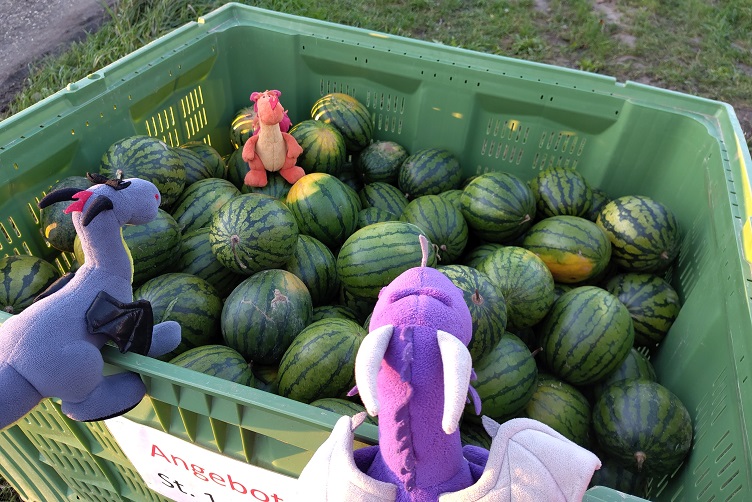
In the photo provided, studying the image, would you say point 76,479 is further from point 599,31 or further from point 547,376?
point 599,31

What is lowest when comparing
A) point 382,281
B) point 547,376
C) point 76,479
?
point 76,479

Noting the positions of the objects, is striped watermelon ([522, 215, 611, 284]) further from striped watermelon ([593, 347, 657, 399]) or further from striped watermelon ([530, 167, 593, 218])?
striped watermelon ([593, 347, 657, 399])

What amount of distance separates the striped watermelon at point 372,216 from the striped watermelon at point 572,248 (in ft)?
2.13

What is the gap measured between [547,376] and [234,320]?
118 centimetres

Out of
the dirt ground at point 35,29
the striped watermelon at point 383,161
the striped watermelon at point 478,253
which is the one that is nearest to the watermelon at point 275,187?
the striped watermelon at point 383,161

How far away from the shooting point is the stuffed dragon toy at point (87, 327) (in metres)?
1.26

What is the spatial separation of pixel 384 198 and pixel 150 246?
3.65 feet

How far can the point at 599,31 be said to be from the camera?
555 centimetres

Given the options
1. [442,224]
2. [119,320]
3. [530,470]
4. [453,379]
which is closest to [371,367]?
[453,379]

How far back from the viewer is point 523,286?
2.03 m

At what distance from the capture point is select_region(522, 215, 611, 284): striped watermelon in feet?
7.39

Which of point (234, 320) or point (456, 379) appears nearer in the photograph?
point (456, 379)

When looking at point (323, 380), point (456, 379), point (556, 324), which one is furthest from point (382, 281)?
point (456, 379)

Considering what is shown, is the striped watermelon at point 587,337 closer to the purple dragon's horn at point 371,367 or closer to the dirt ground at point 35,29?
the purple dragon's horn at point 371,367
